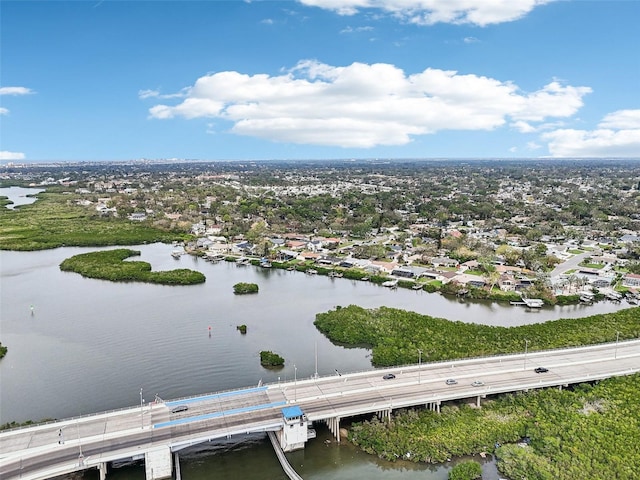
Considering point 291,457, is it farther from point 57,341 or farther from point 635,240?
point 635,240

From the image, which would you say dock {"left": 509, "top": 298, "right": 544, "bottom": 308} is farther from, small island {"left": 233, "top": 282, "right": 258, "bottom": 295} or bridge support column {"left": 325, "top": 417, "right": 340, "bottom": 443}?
bridge support column {"left": 325, "top": 417, "right": 340, "bottom": 443}

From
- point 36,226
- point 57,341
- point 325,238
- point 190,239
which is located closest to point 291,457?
point 57,341

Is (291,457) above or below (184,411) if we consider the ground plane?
below

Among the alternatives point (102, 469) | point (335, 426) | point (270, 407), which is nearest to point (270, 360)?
point (270, 407)

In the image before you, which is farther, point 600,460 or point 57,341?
point 57,341

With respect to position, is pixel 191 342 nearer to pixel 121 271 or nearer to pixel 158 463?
pixel 158 463

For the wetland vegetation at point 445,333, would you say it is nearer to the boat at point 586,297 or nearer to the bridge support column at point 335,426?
the boat at point 586,297

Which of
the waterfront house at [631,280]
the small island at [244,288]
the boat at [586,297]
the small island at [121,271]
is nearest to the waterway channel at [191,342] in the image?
the small island at [244,288]
